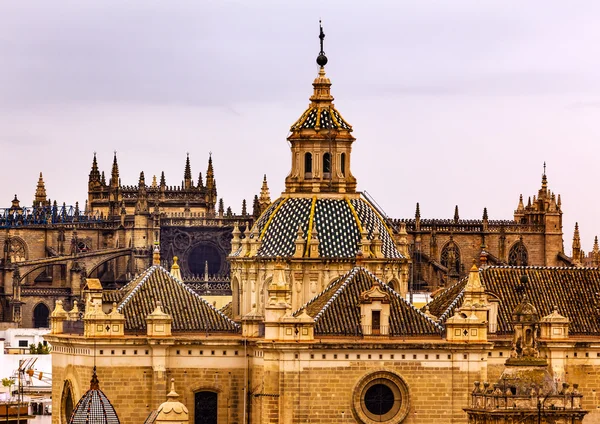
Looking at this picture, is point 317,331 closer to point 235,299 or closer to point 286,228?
point 286,228

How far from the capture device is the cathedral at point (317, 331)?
116m

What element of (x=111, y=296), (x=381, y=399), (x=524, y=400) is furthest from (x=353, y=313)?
(x=524, y=400)

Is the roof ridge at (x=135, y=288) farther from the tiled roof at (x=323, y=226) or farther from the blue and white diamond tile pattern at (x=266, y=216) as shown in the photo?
the blue and white diamond tile pattern at (x=266, y=216)

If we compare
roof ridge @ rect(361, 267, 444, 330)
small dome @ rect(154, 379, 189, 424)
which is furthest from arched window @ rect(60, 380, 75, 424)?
roof ridge @ rect(361, 267, 444, 330)

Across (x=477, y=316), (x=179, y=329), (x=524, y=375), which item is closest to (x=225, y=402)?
(x=179, y=329)

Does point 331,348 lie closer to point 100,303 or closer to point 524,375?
point 100,303

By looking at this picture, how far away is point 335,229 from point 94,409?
1533 centimetres

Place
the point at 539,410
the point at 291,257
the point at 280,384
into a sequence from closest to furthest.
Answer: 1. the point at 539,410
2. the point at 280,384
3. the point at 291,257

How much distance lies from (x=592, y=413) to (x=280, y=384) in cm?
1436

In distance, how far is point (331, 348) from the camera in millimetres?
116188

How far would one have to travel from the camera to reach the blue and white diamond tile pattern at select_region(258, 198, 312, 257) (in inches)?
4914

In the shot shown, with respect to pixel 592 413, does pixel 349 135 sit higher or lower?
higher

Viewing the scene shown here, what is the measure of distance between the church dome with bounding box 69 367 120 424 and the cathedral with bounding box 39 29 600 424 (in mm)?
79

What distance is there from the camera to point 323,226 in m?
125
